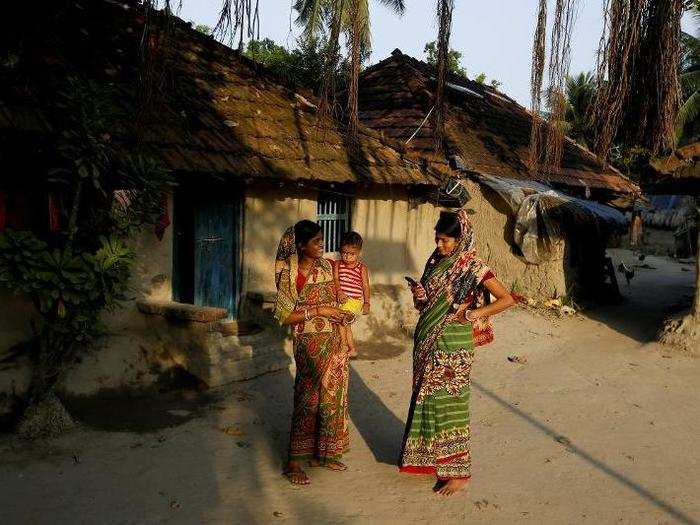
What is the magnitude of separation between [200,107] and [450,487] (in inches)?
208

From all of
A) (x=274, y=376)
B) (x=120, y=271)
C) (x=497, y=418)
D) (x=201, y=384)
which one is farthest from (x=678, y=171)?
(x=120, y=271)

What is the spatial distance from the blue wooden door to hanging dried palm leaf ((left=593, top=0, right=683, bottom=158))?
445cm

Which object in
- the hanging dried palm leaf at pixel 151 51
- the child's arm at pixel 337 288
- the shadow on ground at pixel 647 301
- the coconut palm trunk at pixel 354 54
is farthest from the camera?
the shadow on ground at pixel 647 301

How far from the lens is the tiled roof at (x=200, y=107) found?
5496mm

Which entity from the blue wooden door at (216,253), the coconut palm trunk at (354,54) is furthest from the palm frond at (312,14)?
the coconut palm trunk at (354,54)

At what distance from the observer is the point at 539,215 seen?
1128cm

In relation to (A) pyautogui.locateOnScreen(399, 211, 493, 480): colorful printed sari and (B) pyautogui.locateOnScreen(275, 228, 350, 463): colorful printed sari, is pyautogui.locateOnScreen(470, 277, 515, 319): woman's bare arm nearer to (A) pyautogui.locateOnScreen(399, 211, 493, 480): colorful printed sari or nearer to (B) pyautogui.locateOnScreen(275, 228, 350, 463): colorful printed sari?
(A) pyautogui.locateOnScreen(399, 211, 493, 480): colorful printed sari

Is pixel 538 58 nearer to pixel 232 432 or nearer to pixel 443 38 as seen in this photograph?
pixel 443 38

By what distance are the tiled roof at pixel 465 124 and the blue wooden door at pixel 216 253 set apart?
467 cm

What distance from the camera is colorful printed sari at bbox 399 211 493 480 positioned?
13.5 feet

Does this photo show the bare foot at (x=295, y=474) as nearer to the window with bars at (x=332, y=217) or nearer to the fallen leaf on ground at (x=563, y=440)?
the fallen leaf on ground at (x=563, y=440)

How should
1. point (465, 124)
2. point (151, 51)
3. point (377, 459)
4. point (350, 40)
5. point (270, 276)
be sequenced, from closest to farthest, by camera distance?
point (151, 51) < point (350, 40) < point (377, 459) < point (270, 276) < point (465, 124)

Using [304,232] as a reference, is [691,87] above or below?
above

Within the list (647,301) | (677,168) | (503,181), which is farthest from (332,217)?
(647,301)
